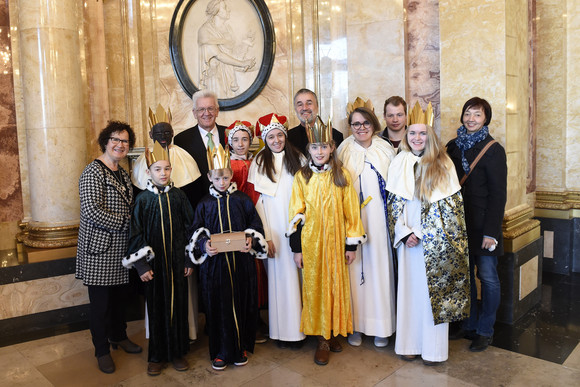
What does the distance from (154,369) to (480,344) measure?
250 cm

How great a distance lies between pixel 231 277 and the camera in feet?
11.7

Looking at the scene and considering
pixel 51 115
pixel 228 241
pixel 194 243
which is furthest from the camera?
pixel 51 115

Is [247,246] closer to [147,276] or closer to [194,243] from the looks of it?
[194,243]

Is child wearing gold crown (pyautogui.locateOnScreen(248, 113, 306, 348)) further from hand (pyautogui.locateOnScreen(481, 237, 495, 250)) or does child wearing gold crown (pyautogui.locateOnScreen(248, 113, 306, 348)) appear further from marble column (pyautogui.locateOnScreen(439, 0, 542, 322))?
marble column (pyautogui.locateOnScreen(439, 0, 542, 322))

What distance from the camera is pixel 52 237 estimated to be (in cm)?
464

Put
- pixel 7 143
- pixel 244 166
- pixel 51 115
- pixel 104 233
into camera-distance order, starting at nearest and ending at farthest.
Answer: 1. pixel 104 233
2. pixel 244 166
3. pixel 51 115
4. pixel 7 143

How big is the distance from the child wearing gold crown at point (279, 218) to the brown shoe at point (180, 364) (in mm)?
732

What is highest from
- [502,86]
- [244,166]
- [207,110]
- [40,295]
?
[502,86]

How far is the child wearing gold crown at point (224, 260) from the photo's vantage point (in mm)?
3547

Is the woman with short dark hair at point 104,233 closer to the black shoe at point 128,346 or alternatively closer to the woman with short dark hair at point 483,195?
the black shoe at point 128,346

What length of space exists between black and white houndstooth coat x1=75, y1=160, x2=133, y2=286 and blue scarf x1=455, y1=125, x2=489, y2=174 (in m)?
2.64

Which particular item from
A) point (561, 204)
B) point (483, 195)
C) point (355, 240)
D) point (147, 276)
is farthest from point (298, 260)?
point (561, 204)

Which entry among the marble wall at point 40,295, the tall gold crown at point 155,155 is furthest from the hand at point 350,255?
the marble wall at point 40,295

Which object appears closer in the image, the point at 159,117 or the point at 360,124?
the point at 360,124
